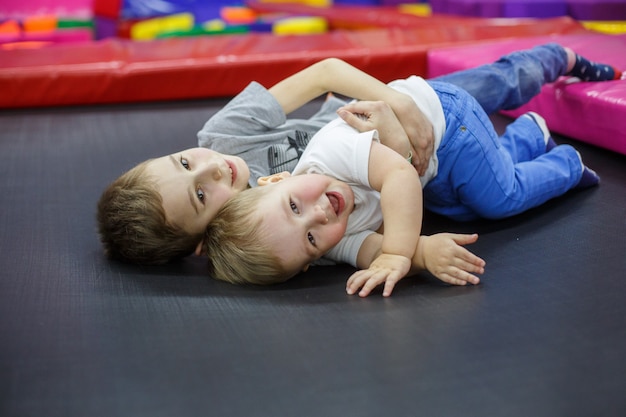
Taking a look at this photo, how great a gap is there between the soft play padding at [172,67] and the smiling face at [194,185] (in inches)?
42.5

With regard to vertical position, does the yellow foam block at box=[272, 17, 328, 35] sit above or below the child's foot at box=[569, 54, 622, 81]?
below

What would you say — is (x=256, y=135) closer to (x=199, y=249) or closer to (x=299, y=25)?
(x=199, y=249)

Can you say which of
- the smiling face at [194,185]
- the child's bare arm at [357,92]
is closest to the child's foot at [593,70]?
the child's bare arm at [357,92]

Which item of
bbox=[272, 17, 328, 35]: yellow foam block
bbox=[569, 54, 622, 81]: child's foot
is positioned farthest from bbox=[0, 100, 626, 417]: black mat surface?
bbox=[272, 17, 328, 35]: yellow foam block

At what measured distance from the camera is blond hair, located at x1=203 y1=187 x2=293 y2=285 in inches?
42.8

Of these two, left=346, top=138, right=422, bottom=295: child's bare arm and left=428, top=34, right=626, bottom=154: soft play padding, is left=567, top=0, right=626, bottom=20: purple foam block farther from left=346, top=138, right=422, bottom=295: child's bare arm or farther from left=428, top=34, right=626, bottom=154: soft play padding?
left=346, top=138, right=422, bottom=295: child's bare arm

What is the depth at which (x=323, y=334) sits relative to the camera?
0.92 meters

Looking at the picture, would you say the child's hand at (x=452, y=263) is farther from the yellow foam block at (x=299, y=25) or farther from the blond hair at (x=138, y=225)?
the yellow foam block at (x=299, y=25)

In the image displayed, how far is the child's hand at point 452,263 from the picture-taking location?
1059 mm

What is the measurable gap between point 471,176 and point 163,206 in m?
0.57

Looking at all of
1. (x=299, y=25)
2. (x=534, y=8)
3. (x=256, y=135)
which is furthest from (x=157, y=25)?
(x=256, y=135)

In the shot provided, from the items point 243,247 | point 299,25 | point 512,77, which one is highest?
point 512,77

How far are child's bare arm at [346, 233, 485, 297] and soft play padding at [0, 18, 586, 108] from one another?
1.32m

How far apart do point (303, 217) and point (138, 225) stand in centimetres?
28
